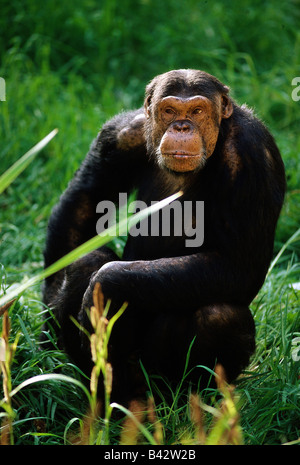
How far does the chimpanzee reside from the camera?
14.3 feet

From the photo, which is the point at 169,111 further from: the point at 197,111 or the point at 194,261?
the point at 194,261

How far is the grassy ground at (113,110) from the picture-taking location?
437 cm

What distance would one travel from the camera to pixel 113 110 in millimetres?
8359

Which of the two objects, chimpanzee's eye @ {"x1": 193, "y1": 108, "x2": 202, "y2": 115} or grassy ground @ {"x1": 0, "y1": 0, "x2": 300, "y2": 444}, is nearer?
grassy ground @ {"x1": 0, "y1": 0, "x2": 300, "y2": 444}

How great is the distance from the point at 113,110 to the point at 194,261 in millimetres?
4326

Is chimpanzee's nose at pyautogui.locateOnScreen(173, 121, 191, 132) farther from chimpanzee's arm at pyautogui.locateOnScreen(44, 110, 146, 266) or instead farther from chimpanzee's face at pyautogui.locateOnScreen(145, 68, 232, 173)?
chimpanzee's arm at pyautogui.locateOnScreen(44, 110, 146, 266)

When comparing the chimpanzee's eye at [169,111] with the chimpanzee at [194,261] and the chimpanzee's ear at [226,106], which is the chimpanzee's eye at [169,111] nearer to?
the chimpanzee at [194,261]

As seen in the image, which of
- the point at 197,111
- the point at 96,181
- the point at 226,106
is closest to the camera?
the point at 197,111

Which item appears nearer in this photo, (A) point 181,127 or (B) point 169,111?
(A) point 181,127

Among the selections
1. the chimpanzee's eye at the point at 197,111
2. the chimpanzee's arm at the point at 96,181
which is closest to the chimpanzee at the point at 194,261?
the chimpanzee's eye at the point at 197,111

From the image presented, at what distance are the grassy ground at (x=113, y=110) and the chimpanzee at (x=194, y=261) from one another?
302 mm

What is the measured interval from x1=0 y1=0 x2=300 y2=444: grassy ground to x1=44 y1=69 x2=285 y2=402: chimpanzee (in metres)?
0.30
